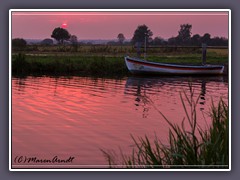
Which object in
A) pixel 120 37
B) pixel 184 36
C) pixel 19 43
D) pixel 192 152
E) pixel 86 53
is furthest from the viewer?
pixel 86 53

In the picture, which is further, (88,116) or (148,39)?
(88,116)

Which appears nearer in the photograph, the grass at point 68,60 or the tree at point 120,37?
the tree at point 120,37

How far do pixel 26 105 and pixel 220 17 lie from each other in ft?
15.1

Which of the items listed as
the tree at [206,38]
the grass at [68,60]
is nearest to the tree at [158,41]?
the tree at [206,38]

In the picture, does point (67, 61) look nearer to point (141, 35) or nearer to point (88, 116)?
point (88, 116)

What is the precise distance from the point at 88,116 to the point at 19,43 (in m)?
3.18

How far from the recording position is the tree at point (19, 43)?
7.65 metres

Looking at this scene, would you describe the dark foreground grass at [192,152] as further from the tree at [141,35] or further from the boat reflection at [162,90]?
the boat reflection at [162,90]

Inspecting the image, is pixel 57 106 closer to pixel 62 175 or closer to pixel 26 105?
pixel 26 105

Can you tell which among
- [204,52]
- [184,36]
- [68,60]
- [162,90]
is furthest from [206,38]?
[162,90]

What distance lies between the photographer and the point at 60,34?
8586 millimetres

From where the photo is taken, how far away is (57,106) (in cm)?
1096

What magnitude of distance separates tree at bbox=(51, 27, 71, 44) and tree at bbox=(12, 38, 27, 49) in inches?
19.5

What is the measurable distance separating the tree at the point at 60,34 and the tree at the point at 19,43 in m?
0.50
